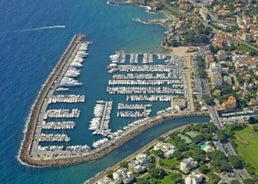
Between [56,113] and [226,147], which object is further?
[56,113]

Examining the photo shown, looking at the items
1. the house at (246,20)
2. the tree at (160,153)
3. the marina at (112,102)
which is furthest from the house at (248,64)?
the tree at (160,153)

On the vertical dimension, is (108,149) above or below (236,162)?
below

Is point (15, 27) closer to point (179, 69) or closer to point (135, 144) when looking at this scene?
point (179, 69)

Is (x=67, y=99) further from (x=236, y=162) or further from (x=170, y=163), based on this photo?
(x=236, y=162)

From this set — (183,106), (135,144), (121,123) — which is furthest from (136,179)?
(183,106)

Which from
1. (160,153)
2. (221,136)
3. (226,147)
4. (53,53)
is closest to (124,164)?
(160,153)
